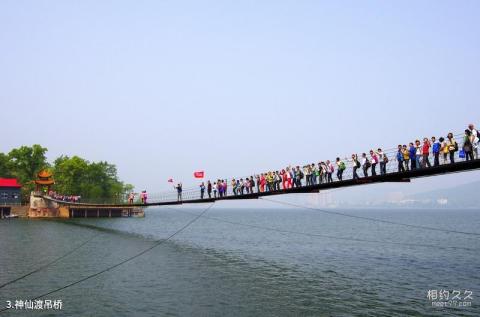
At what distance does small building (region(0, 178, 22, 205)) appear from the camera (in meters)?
99.9

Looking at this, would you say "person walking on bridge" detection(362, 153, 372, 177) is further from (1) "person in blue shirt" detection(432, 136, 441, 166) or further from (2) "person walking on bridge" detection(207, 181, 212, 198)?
(2) "person walking on bridge" detection(207, 181, 212, 198)

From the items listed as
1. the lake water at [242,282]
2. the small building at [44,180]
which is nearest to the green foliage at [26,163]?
the small building at [44,180]

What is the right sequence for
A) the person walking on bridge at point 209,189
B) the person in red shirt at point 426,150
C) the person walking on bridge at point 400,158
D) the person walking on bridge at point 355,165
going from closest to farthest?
1. the person in red shirt at point 426,150
2. the person walking on bridge at point 400,158
3. the person walking on bridge at point 355,165
4. the person walking on bridge at point 209,189

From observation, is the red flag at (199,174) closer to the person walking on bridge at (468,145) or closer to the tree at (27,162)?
the person walking on bridge at (468,145)

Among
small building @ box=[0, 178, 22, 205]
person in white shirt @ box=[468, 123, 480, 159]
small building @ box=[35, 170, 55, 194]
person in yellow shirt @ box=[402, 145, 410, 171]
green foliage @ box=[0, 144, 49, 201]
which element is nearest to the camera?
person in white shirt @ box=[468, 123, 480, 159]

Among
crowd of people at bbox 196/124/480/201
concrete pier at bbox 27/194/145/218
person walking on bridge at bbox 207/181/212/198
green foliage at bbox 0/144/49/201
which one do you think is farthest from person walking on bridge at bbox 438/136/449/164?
green foliage at bbox 0/144/49/201

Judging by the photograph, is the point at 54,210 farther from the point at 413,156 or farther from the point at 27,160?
the point at 413,156

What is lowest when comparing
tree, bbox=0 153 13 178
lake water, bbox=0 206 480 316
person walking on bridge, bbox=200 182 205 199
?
lake water, bbox=0 206 480 316

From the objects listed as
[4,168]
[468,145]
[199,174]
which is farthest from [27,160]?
[468,145]

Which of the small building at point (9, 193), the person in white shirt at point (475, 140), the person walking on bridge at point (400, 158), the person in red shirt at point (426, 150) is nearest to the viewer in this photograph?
the person in white shirt at point (475, 140)

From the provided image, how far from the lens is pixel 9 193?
3984 inches

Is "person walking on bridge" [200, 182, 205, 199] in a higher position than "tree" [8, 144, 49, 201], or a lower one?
lower

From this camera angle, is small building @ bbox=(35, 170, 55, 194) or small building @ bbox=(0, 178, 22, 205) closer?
small building @ bbox=(0, 178, 22, 205)

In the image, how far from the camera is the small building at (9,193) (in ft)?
328
